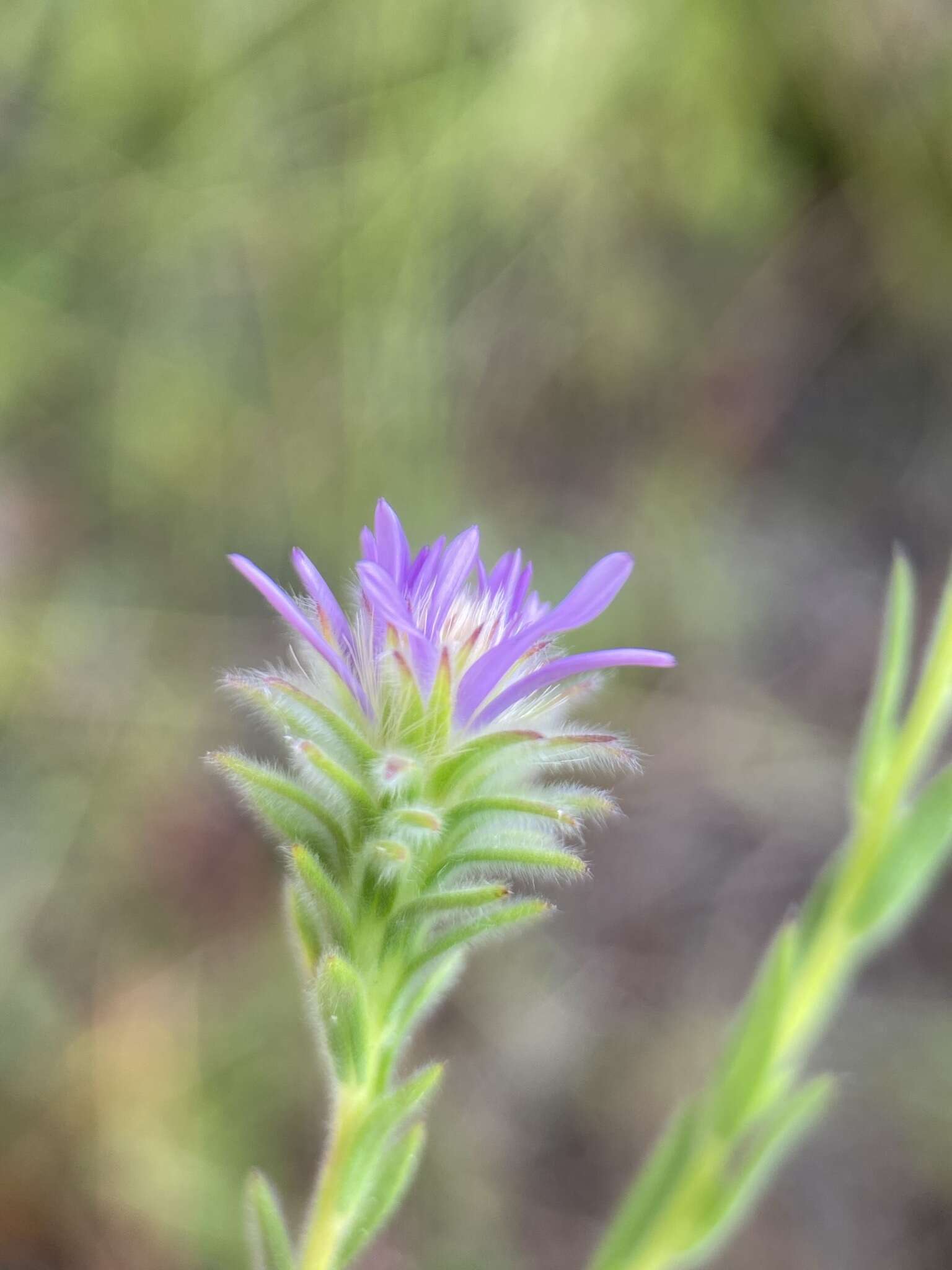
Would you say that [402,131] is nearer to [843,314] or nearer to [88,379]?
[88,379]

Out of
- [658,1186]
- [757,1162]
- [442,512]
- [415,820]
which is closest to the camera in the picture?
[415,820]

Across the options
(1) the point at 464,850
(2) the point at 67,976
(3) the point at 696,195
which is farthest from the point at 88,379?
(1) the point at 464,850

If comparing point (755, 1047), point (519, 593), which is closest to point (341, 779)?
point (519, 593)

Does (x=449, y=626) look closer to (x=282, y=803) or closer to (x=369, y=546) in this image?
(x=369, y=546)

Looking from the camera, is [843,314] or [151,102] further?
[843,314]

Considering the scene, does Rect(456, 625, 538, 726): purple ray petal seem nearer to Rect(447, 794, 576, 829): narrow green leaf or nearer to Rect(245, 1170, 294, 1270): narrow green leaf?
Rect(447, 794, 576, 829): narrow green leaf

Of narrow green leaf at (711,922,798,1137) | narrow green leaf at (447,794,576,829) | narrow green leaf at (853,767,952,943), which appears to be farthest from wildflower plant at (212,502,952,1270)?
narrow green leaf at (853,767,952,943)
